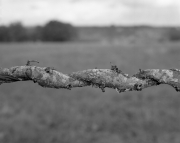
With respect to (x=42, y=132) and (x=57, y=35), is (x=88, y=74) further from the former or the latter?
(x=57, y=35)

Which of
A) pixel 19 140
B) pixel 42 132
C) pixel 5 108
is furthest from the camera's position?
pixel 5 108

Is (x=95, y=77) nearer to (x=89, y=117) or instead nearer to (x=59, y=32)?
(x=89, y=117)

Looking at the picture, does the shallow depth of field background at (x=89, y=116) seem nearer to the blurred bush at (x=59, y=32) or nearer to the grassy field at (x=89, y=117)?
the grassy field at (x=89, y=117)

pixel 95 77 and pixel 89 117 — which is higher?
pixel 95 77

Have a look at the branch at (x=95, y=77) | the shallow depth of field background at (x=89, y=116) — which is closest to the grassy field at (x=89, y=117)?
the shallow depth of field background at (x=89, y=116)

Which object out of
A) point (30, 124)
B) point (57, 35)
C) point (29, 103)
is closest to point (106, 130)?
point (30, 124)

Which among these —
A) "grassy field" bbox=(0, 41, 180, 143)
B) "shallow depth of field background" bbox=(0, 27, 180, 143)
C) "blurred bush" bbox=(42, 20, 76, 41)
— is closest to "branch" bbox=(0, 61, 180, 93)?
"grassy field" bbox=(0, 41, 180, 143)

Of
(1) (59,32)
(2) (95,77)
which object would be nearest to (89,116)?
(2) (95,77)

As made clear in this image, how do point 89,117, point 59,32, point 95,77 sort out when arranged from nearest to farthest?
point 95,77
point 89,117
point 59,32
